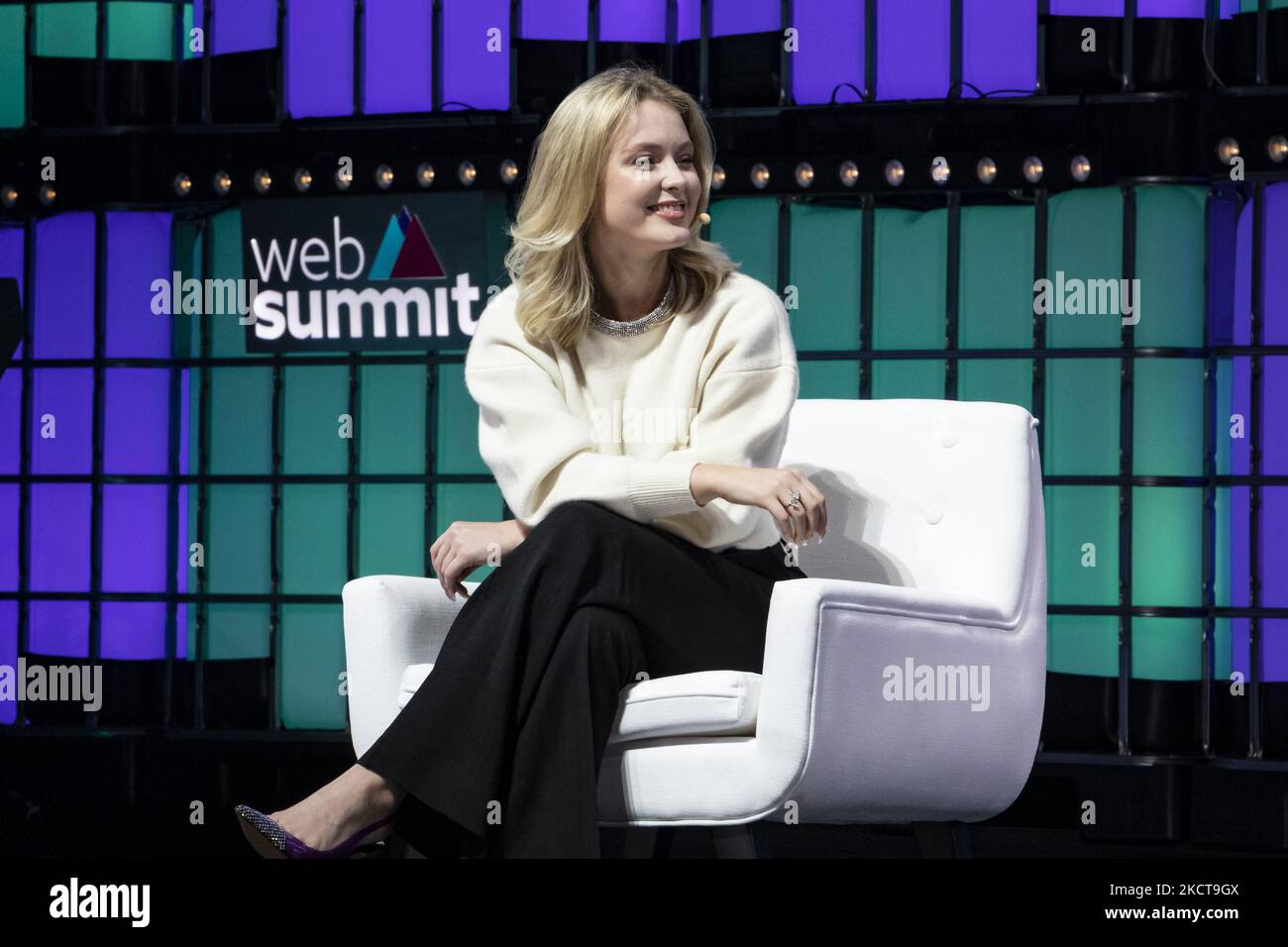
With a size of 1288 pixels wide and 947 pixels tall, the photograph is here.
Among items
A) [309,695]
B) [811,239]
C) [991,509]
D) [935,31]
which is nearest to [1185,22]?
[935,31]

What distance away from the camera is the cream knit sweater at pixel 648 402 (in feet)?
7.02

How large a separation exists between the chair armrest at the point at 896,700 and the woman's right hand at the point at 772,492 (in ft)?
0.26

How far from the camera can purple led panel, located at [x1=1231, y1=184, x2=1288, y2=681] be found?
3848 mm

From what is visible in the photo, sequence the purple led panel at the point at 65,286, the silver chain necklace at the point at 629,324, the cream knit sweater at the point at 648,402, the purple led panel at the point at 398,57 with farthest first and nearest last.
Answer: the purple led panel at the point at 65,286 < the purple led panel at the point at 398,57 < the silver chain necklace at the point at 629,324 < the cream knit sweater at the point at 648,402

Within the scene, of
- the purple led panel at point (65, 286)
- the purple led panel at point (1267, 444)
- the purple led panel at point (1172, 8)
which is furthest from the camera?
the purple led panel at point (65, 286)

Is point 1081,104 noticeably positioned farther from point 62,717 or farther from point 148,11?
point 62,717

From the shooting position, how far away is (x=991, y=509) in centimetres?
226

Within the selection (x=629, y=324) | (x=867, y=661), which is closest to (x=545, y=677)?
(x=867, y=661)

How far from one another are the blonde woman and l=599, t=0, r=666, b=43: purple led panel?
2.02 metres

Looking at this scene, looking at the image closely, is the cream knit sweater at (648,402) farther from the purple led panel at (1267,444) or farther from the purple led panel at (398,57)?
the purple led panel at (398,57)

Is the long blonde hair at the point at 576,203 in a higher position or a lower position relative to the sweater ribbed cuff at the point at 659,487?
higher

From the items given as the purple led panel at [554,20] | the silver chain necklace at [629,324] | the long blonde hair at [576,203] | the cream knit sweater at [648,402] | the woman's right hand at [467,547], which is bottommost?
the woman's right hand at [467,547]

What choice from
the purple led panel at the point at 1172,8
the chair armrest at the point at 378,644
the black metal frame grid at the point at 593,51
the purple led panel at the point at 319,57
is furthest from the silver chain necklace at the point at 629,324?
the purple led panel at the point at 319,57

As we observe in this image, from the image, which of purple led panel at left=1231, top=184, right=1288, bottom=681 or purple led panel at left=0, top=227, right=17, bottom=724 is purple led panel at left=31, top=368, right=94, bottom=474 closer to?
purple led panel at left=0, top=227, right=17, bottom=724
